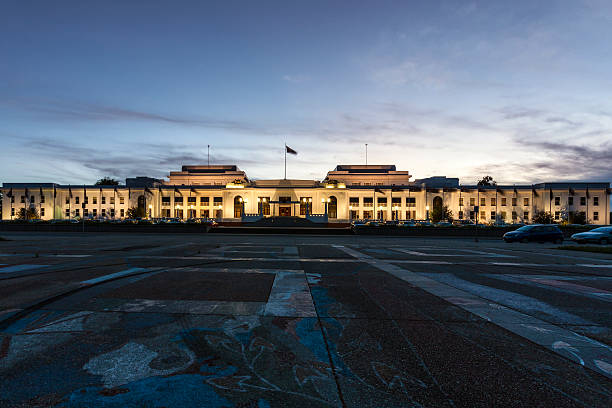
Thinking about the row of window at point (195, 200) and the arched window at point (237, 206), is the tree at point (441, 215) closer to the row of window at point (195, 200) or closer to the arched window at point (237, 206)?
the arched window at point (237, 206)

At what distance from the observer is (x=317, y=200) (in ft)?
270

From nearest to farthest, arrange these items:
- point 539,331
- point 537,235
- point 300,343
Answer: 1. point 300,343
2. point 539,331
3. point 537,235

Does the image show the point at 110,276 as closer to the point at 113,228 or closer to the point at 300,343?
the point at 300,343

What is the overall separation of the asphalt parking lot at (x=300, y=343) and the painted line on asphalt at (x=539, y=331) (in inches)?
1.1

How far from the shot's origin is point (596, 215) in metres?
76.0

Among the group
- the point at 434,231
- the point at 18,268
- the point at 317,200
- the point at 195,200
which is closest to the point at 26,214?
the point at 195,200

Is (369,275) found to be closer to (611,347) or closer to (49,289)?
(611,347)

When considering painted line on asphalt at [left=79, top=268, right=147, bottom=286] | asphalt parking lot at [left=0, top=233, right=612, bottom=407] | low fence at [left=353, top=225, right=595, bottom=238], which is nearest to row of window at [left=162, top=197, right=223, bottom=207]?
low fence at [left=353, top=225, right=595, bottom=238]

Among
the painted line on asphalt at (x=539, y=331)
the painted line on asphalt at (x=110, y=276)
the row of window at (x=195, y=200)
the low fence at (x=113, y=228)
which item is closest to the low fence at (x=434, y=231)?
the low fence at (x=113, y=228)

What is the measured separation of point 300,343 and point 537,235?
28.4m

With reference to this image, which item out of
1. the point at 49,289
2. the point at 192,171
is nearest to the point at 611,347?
the point at 49,289

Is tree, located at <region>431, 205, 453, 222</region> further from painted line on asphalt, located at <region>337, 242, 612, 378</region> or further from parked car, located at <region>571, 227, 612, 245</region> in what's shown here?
painted line on asphalt, located at <region>337, 242, 612, 378</region>

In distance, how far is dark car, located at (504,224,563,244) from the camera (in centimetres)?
2462

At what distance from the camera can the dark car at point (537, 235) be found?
2462 cm
